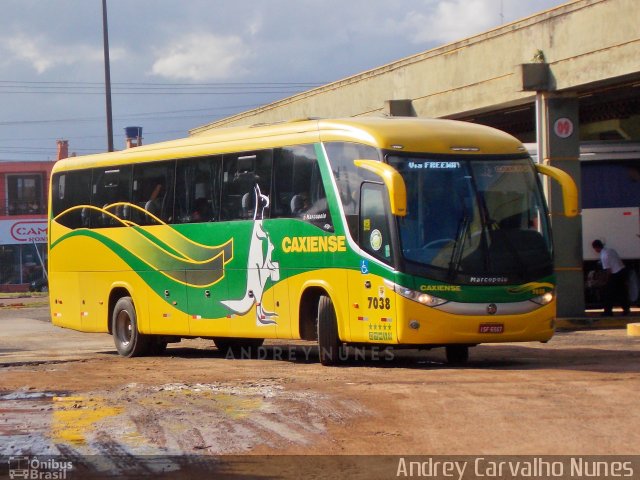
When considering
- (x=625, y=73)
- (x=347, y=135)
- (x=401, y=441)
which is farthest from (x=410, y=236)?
(x=625, y=73)

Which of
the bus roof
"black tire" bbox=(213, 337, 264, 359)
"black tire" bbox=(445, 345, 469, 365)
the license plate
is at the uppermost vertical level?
the bus roof

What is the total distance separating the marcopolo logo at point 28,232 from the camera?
75.6 m

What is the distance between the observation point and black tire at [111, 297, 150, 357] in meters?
21.8

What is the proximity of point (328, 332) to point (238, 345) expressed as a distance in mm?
5373

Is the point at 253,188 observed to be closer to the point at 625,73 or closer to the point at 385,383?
the point at 385,383

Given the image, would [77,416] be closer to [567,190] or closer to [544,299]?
[544,299]

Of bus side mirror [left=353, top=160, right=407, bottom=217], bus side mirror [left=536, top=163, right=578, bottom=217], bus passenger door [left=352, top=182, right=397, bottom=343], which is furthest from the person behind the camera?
bus side mirror [left=536, top=163, right=578, bottom=217]

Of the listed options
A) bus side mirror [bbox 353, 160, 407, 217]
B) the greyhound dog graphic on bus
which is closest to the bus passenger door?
bus side mirror [bbox 353, 160, 407, 217]

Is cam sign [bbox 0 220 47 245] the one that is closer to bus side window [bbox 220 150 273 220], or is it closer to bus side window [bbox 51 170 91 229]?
bus side window [bbox 51 170 91 229]

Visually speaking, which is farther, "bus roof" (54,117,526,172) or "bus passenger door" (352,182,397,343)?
"bus roof" (54,117,526,172)

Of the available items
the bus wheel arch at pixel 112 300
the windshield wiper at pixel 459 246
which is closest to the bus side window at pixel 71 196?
the bus wheel arch at pixel 112 300

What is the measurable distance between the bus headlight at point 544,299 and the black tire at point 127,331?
804 cm

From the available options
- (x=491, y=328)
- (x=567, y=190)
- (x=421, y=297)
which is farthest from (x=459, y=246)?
(x=567, y=190)

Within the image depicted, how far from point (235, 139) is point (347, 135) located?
320 cm
